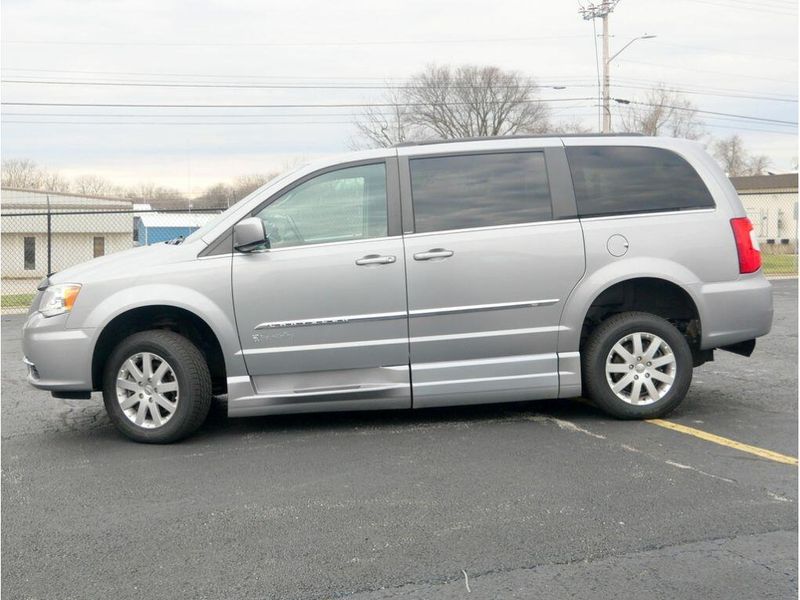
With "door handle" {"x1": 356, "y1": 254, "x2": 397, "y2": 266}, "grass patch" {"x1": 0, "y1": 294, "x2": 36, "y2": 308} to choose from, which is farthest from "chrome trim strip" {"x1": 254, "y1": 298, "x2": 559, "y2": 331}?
"grass patch" {"x1": 0, "y1": 294, "x2": 36, "y2": 308}

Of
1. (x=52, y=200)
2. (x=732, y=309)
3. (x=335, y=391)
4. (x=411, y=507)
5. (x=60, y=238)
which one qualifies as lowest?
(x=411, y=507)

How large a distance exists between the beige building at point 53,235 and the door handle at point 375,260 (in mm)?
33232

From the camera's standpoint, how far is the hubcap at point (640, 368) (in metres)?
6.16

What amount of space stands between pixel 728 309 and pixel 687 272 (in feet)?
1.32

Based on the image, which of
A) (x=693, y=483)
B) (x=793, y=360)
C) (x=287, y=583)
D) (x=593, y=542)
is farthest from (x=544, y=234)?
(x=793, y=360)

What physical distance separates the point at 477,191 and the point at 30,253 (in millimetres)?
41642

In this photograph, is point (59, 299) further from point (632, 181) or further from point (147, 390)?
point (632, 181)

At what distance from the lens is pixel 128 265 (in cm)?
596

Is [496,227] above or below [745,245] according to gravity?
above

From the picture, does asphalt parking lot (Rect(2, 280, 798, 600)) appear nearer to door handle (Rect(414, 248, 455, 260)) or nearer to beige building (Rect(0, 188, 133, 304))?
door handle (Rect(414, 248, 455, 260))

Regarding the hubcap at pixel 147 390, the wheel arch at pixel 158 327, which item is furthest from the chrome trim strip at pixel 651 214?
the hubcap at pixel 147 390

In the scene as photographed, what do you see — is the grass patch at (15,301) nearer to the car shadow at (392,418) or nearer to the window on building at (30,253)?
the car shadow at (392,418)

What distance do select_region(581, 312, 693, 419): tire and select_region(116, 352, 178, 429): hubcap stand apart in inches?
116

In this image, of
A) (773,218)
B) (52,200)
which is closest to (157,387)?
(52,200)
